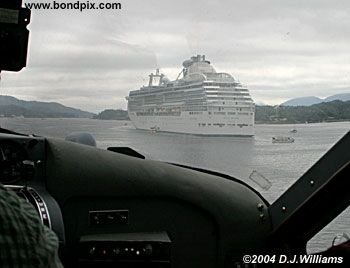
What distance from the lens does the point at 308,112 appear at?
275 centimetres

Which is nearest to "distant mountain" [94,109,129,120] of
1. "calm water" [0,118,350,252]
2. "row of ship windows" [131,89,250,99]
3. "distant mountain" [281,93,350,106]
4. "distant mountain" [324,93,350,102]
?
"calm water" [0,118,350,252]

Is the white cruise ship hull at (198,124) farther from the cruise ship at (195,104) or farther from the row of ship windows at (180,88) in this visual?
the row of ship windows at (180,88)

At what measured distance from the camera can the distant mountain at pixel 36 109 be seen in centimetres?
286

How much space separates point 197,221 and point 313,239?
1.84 ft

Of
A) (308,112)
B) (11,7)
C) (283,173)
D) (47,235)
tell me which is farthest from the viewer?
(283,173)

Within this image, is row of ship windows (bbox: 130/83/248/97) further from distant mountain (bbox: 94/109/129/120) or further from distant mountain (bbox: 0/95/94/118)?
Result: distant mountain (bbox: 0/95/94/118)

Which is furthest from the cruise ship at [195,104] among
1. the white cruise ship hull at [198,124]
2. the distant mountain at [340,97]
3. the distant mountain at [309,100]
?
the distant mountain at [340,97]

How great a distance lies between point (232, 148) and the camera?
115 inches

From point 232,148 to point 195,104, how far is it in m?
0.26

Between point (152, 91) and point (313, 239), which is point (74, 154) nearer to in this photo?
point (152, 91)

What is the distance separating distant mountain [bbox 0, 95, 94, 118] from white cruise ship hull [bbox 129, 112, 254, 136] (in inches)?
11.4

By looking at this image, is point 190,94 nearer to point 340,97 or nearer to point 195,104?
point 195,104

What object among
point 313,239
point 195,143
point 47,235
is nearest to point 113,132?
point 195,143

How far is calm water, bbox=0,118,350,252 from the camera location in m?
2.82
